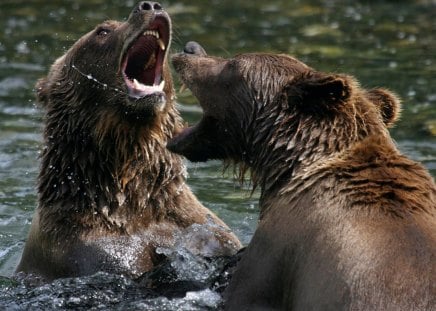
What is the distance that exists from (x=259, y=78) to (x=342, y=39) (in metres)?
10.1

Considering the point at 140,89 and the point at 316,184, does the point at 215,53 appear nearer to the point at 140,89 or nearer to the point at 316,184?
the point at 140,89

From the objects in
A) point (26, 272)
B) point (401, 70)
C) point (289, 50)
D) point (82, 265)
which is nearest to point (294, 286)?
point (82, 265)

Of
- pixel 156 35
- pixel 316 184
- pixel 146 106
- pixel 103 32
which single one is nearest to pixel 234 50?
pixel 103 32

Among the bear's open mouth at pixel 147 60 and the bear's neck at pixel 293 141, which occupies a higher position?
the bear's open mouth at pixel 147 60

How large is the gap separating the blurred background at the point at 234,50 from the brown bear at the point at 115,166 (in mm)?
1448

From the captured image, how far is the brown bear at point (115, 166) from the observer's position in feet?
26.6

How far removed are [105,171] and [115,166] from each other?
0.30ft

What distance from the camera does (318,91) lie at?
271 inches

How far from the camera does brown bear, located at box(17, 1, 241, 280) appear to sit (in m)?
8.09

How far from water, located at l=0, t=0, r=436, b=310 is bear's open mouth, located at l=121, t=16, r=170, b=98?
962mm

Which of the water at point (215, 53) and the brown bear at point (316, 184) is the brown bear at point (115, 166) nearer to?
the water at point (215, 53)

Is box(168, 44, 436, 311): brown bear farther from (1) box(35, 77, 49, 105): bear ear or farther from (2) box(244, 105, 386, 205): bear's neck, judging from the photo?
(1) box(35, 77, 49, 105): bear ear

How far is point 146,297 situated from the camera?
25.5 feet

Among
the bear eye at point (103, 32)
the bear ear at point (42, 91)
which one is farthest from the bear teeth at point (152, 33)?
the bear ear at point (42, 91)
